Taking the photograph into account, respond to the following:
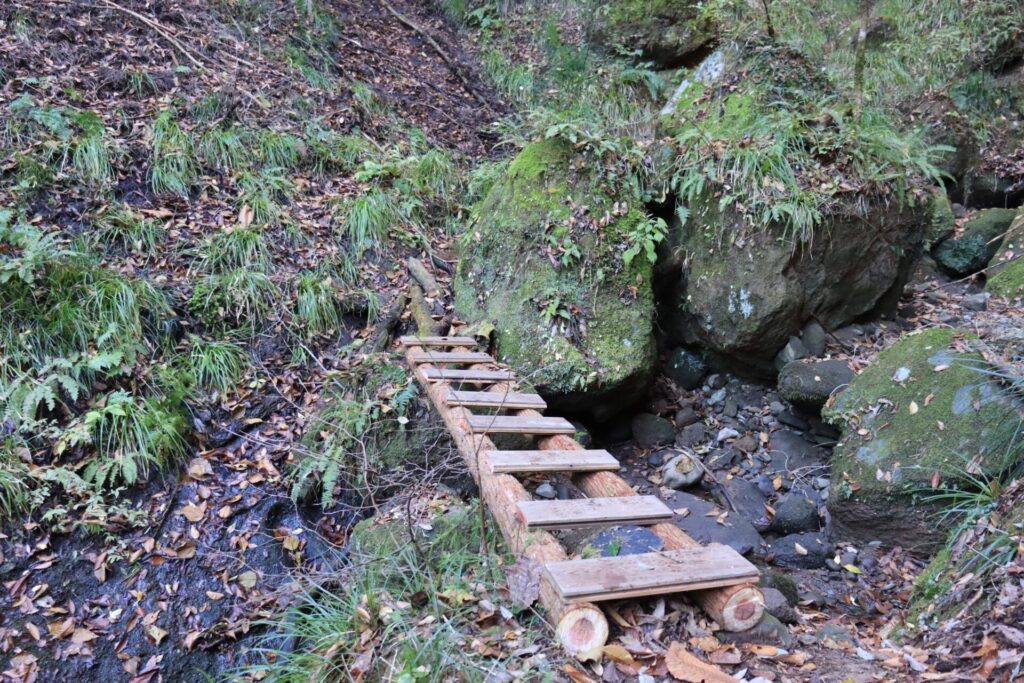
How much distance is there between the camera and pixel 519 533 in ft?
10.2

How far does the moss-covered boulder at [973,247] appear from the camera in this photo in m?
6.66

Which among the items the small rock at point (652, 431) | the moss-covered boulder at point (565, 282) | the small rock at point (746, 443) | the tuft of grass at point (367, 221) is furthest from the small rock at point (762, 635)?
the tuft of grass at point (367, 221)

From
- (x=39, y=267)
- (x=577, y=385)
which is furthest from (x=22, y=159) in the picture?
(x=577, y=385)

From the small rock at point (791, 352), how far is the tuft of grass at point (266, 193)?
501 centimetres

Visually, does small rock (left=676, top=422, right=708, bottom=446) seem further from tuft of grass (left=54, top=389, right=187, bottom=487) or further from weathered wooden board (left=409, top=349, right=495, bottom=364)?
tuft of grass (left=54, top=389, right=187, bottom=487)

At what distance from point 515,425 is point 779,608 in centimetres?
185

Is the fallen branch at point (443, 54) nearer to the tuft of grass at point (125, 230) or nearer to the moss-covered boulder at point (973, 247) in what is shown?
the tuft of grass at point (125, 230)

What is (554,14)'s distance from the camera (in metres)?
10.7

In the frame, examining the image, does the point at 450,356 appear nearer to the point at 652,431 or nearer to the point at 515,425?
the point at 515,425

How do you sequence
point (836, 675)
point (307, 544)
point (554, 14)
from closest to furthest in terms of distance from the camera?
point (836, 675) → point (307, 544) → point (554, 14)

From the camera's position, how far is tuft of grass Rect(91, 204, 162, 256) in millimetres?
5656

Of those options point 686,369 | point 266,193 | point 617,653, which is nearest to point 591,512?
point 617,653

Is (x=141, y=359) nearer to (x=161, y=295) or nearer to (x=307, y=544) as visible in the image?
(x=161, y=295)

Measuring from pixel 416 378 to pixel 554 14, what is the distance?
324 inches
